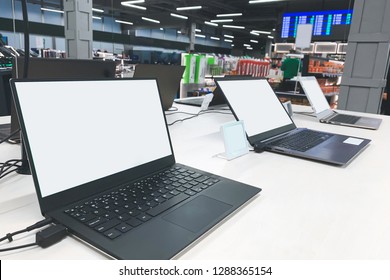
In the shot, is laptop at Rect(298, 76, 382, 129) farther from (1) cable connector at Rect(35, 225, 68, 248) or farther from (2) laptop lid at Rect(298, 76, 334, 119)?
(1) cable connector at Rect(35, 225, 68, 248)

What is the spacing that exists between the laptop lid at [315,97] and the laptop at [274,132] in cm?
36

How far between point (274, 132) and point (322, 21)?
285 inches

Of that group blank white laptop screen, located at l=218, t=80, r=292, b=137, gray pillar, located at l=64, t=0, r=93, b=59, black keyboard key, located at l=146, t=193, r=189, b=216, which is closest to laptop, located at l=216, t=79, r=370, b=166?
blank white laptop screen, located at l=218, t=80, r=292, b=137

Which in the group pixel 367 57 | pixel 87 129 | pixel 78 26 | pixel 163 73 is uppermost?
pixel 78 26

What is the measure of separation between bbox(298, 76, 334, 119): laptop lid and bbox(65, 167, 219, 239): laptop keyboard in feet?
3.51

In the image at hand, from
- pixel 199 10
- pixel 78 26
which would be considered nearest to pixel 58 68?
pixel 78 26

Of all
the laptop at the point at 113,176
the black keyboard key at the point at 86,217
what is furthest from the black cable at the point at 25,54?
the black keyboard key at the point at 86,217

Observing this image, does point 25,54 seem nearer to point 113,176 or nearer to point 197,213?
point 113,176

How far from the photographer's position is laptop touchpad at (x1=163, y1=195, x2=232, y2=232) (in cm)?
49

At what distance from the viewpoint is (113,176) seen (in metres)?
0.59

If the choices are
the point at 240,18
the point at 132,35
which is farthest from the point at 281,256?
the point at 240,18

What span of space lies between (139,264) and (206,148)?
624 millimetres

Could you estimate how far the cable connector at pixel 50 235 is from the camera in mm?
428

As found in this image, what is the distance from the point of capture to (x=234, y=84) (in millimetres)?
1044
